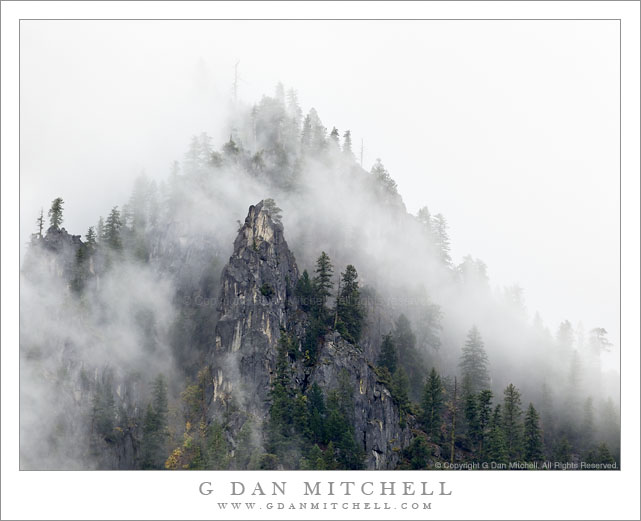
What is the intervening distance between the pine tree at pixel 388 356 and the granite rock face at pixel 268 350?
356 cm

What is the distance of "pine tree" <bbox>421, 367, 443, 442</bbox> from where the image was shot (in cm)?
9562

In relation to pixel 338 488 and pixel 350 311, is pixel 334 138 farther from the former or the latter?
pixel 338 488

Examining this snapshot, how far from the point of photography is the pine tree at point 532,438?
90.7 metres

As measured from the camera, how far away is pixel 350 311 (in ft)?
339

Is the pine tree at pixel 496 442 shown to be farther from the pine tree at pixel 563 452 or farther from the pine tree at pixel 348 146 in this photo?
the pine tree at pixel 348 146

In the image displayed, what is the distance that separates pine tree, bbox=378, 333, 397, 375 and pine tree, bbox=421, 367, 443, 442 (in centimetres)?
534

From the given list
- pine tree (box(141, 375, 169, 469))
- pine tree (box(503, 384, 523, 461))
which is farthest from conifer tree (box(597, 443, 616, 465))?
pine tree (box(141, 375, 169, 469))

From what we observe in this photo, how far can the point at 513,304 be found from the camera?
4978 inches

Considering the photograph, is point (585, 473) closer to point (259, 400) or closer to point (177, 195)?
point (259, 400)

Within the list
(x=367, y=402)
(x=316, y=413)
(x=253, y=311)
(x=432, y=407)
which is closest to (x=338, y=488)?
(x=316, y=413)

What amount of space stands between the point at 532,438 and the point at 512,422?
119 inches

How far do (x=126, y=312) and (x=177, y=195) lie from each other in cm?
2094

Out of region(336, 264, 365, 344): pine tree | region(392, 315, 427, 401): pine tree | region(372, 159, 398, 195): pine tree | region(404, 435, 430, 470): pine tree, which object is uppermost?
region(372, 159, 398, 195): pine tree

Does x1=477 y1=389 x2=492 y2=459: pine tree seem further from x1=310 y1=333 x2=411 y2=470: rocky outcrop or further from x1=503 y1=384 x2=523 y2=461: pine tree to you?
x1=310 y1=333 x2=411 y2=470: rocky outcrop
